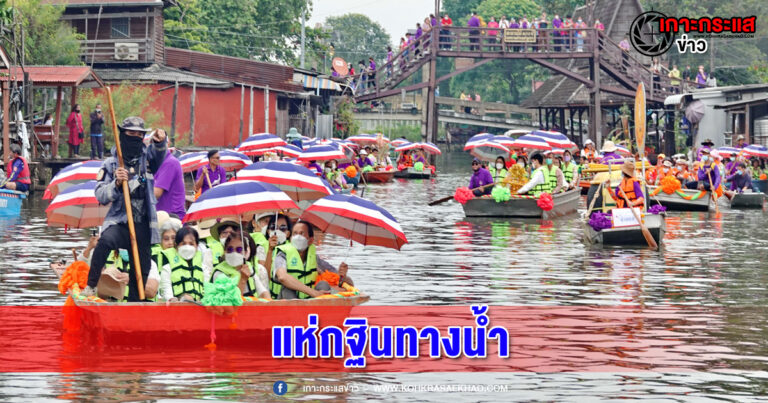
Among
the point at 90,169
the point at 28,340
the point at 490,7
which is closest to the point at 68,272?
the point at 28,340

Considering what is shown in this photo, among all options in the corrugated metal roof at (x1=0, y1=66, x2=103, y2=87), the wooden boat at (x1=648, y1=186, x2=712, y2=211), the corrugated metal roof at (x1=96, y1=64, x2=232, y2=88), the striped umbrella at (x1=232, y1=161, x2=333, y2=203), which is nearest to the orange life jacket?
the striped umbrella at (x1=232, y1=161, x2=333, y2=203)

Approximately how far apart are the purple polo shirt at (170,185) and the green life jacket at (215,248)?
93cm

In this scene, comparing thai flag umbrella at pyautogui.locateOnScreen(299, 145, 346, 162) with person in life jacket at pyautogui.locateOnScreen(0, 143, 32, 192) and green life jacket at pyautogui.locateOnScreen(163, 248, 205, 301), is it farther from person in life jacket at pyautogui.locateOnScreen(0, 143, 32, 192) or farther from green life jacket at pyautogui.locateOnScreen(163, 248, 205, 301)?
green life jacket at pyautogui.locateOnScreen(163, 248, 205, 301)

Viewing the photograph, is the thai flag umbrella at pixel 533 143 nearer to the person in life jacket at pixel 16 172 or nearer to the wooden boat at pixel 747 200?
the wooden boat at pixel 747 200

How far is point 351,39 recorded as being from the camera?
12912 cm

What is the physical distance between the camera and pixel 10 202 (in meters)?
25.5

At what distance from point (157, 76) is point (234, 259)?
116 ft

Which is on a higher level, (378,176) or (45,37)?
(45,37)

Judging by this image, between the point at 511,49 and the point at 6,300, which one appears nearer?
the point at 6,300

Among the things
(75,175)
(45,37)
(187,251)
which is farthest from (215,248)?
(45,37)

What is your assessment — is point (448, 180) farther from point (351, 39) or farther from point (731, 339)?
point (351, 39)

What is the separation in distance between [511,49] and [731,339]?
43.8 meters

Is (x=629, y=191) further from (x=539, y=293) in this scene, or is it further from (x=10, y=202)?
(x=10, y=202)

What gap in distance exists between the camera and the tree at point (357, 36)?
126688 mm
